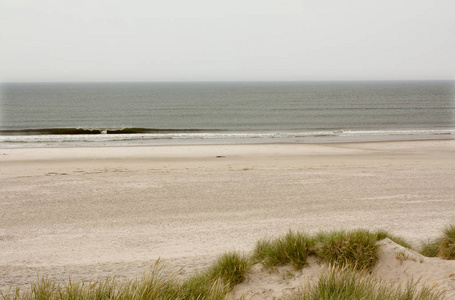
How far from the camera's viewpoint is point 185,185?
13.4m

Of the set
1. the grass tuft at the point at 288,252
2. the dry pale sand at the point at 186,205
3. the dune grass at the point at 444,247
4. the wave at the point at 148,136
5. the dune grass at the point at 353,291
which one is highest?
the dune grass at the point at 353,291

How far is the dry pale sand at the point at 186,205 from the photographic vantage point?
756 centimetres

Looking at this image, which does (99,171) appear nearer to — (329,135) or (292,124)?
(329,135)

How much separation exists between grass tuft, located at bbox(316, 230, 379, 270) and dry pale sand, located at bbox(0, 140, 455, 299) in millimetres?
359

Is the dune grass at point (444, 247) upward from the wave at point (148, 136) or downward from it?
upward

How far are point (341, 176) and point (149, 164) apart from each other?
8146 mm

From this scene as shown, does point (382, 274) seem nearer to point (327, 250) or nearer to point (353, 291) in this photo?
point (327, 250)

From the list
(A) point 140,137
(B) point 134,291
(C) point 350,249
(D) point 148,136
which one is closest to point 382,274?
(C) point 350,249

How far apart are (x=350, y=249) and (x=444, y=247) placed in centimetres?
193

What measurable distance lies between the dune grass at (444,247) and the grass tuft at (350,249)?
4.33 ft

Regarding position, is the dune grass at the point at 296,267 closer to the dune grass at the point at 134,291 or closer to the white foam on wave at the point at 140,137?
the dune grass at the point at 134,291

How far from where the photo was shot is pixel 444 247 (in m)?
6.32

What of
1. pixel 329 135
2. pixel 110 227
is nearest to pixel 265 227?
pixel 110 227

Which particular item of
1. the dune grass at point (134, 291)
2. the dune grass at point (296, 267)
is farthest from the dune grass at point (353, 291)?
the dune grass at point (134, 291)
